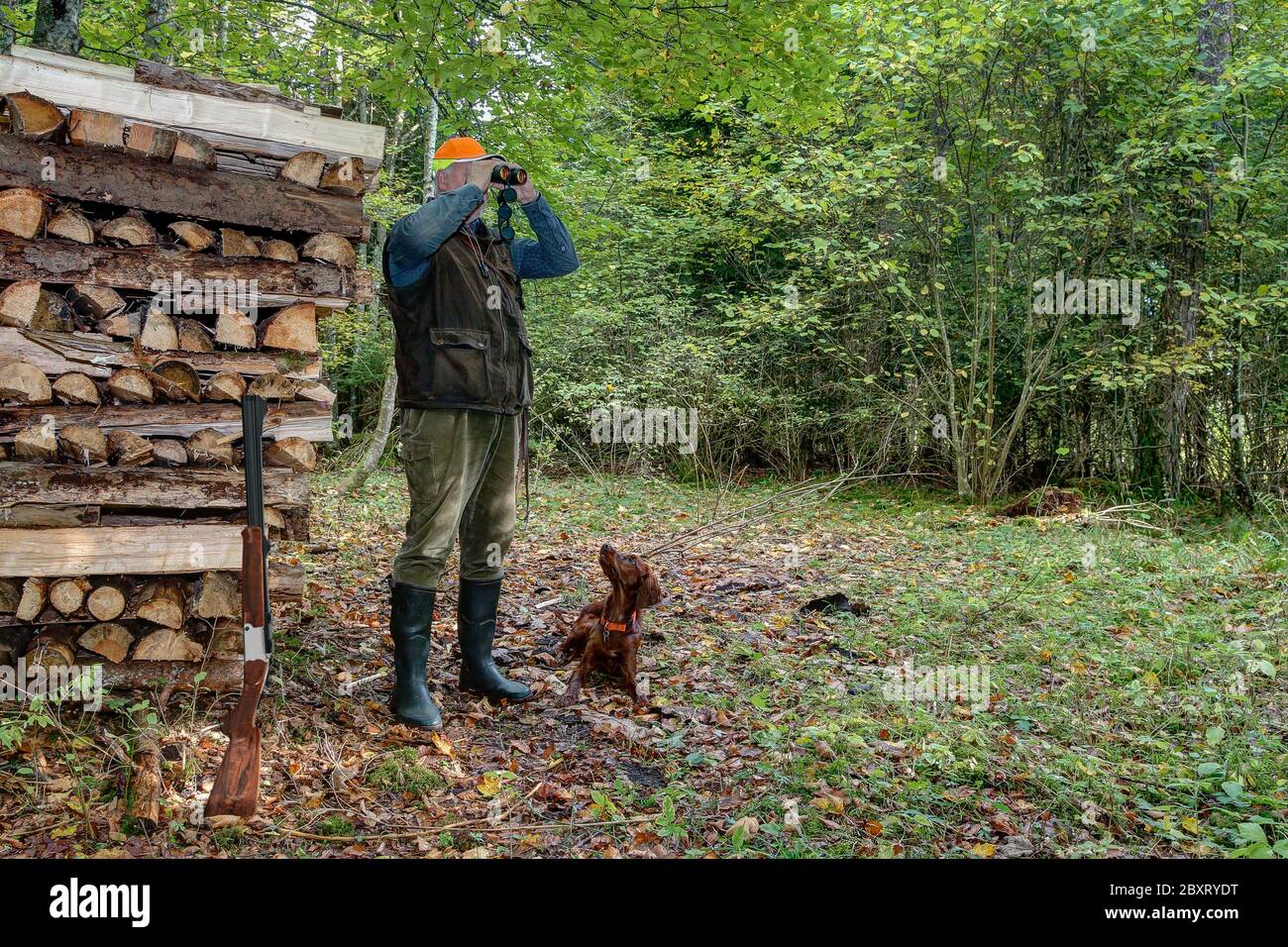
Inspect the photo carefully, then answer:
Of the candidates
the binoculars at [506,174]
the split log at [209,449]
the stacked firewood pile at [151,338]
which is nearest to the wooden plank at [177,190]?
the stacked firewood pile at [151,338]

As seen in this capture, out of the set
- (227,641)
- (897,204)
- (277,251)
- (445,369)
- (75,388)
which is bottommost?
(227,641)

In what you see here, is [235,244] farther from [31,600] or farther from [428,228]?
[31,600]

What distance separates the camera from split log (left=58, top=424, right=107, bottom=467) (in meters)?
3.49

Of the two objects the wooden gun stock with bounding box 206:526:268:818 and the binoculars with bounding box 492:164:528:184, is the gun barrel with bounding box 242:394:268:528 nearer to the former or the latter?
the wooden gun stock with bounding box 206:526:268:818

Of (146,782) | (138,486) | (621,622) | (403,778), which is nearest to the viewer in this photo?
(146,782)

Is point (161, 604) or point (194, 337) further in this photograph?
point (194, 337)

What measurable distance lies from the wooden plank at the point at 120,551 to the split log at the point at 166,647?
0.25m

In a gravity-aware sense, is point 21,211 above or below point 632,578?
above

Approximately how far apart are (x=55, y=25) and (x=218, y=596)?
137 inches

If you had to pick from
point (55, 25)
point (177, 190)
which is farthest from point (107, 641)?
point (55, 25)

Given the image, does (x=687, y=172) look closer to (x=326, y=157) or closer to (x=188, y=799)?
(x=326, y=157)

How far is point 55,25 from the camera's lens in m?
4.87

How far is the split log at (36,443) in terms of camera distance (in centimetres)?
342

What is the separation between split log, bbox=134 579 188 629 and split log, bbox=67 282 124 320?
1093 millimetres
